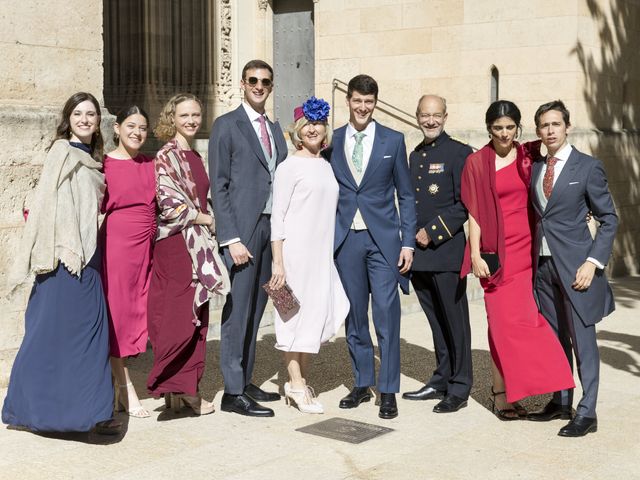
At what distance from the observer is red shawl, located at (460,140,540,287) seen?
643 centimetres

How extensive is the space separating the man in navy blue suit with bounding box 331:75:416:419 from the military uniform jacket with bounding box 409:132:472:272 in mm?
201

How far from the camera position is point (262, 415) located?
21.8 ft

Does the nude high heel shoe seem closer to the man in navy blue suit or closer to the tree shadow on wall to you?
the man in navy blue suit

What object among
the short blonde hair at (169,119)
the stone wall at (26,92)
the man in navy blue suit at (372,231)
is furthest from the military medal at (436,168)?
the stone wall at (26,92)

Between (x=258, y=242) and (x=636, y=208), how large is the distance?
368 inches

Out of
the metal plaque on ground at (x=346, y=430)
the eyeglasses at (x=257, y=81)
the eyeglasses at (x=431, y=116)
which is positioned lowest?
the metal plaque on ground at (x=346, y=430)

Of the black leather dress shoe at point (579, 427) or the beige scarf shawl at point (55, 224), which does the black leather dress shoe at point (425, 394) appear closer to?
the black leather dress shoe at point (579, 427)

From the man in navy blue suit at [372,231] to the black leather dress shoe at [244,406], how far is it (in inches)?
21.9

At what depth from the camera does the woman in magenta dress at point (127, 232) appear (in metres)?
6.50

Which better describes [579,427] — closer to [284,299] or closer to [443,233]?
[443,233]

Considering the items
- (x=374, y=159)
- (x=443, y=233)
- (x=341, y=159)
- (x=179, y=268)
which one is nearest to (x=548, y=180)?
(x=443, y=233)

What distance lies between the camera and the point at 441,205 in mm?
7020

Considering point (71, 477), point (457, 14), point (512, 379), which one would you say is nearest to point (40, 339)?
point (71, 477)

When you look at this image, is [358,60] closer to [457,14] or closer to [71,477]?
[457,14]
